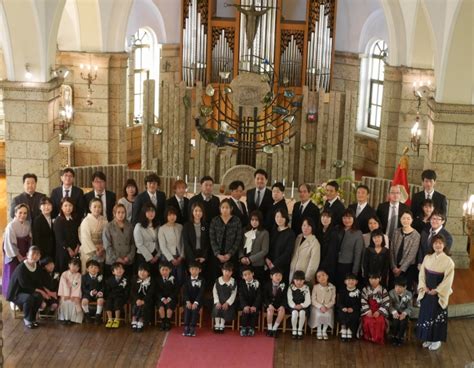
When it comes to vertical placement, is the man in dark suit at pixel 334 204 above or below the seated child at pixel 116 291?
above

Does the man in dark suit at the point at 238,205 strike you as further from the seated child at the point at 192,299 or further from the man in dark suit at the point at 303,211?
the seated child at the point at 192,299

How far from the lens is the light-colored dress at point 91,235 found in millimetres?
11430

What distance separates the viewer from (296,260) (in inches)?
443

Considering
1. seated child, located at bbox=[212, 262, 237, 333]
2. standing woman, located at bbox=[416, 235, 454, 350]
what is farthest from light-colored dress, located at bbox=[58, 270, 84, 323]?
standing woman, located at bbox=[416, 235, 454, 350]

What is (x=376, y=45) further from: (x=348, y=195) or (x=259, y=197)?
(x=259, y=197)

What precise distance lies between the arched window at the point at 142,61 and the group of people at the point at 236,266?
9.25 m

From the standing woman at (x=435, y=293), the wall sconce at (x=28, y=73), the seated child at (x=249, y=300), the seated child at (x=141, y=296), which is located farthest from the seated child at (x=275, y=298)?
the wall sconce at (x=28, y=73)

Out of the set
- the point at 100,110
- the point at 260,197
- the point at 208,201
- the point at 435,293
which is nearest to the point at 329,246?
the point at 435,293

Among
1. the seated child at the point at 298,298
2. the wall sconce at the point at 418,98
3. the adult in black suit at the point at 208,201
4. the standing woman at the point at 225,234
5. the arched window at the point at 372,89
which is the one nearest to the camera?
the seated child at the point at 298,298

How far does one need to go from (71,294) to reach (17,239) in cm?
98

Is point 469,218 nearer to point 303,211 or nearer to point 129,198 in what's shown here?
point 303,211

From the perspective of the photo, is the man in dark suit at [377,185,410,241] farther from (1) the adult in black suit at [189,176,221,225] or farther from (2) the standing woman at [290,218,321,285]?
(1) the adult in black suit at [189,176,221,225]

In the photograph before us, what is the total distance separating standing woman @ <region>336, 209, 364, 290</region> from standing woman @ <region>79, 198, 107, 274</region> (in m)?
2.98

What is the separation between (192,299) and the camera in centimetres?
1119
